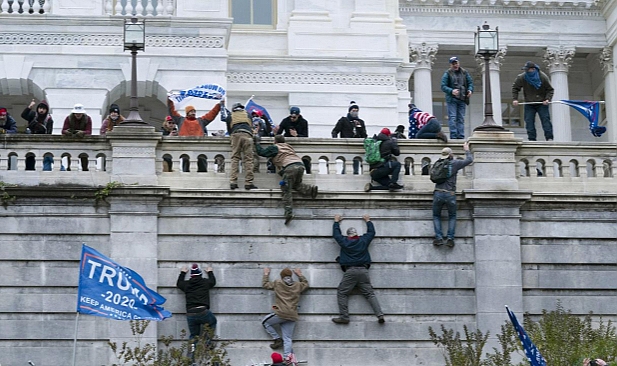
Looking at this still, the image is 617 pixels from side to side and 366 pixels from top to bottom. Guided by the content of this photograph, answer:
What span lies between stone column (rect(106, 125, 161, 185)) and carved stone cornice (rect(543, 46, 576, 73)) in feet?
117

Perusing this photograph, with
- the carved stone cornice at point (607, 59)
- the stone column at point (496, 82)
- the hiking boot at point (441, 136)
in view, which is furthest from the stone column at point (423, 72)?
the hiking boot at point (441, 136)

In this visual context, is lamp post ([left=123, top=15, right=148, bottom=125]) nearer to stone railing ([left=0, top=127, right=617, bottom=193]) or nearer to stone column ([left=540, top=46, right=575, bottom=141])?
stone railing ([left=0, top=127, right=617, bottom=193])

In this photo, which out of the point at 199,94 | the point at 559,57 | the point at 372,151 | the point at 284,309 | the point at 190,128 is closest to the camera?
the point at 284,309

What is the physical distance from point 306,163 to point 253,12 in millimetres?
14434

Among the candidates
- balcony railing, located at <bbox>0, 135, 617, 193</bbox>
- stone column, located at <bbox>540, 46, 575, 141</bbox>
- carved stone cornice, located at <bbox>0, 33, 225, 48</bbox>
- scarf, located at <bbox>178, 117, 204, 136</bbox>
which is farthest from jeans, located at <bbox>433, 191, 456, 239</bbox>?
stone column, located at <bbox>540, 46, 575, 141</bbox>

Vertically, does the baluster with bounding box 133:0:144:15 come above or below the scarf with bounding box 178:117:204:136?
above

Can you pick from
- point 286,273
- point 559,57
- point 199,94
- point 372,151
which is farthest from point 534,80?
point 559,57

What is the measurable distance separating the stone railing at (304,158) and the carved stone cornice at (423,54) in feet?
103

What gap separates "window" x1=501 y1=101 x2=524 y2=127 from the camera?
239ft

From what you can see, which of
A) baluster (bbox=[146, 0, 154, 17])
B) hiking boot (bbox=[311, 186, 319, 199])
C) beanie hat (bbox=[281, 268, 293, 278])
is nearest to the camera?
beanie hat (bbox=[281, 268, 293, 278])

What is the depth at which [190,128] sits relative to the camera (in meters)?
40.7

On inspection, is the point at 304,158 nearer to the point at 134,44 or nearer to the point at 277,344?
the point at 277,344

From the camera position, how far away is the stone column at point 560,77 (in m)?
69.9

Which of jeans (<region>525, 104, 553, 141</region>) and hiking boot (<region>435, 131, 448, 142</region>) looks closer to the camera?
hiking boot (<region>435, 131, 448, 142</region>)
